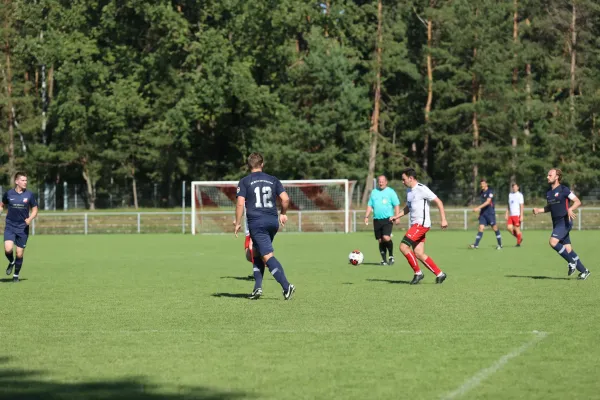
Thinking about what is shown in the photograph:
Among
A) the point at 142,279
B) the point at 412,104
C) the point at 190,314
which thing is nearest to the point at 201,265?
the point at 142,279

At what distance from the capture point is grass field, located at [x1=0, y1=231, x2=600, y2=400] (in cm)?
802

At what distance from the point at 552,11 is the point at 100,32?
28180 mm

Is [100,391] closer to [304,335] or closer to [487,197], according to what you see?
[304,335]

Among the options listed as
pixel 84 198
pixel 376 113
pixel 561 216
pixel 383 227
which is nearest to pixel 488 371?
pixel 561 216

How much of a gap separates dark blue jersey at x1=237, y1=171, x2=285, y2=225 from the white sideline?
4770mm

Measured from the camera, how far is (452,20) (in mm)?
63625

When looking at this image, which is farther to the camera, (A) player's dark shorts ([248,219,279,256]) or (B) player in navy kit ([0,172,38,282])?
(B) player in navy kit ([0,172,38,282])

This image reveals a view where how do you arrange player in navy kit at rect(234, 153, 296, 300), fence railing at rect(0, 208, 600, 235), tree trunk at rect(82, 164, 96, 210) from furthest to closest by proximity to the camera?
tree trunk at rect(82, 164, 96, 210) < fence railing at rect(0, 208, 600, 235) < player in navy kit at rect(234, 153, 296, 300)

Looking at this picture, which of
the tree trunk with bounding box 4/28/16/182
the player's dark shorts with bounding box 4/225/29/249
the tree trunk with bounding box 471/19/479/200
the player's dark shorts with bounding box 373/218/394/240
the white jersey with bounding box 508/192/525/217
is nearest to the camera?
the player's dark shorts with bounding box 4/225/29/249

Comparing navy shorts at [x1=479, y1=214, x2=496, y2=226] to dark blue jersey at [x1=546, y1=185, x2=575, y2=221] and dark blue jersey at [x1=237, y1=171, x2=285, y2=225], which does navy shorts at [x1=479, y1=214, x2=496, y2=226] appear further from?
dark blue jersey at [x1=237, y1=171, x2=285, y2=225]

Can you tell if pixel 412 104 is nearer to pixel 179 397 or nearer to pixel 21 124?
pixel 21 124

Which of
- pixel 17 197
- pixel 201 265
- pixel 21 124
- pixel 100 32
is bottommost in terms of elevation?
pixel 201 265

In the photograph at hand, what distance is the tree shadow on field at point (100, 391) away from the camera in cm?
761

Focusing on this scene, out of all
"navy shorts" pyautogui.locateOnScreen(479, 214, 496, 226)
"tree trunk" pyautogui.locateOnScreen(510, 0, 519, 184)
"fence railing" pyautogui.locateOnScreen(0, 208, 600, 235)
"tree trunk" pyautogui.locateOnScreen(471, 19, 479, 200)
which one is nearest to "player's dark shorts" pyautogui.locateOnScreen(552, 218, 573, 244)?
"navy shorts" pyautogui.locateOnScreen(479, 214, 496, 226)
